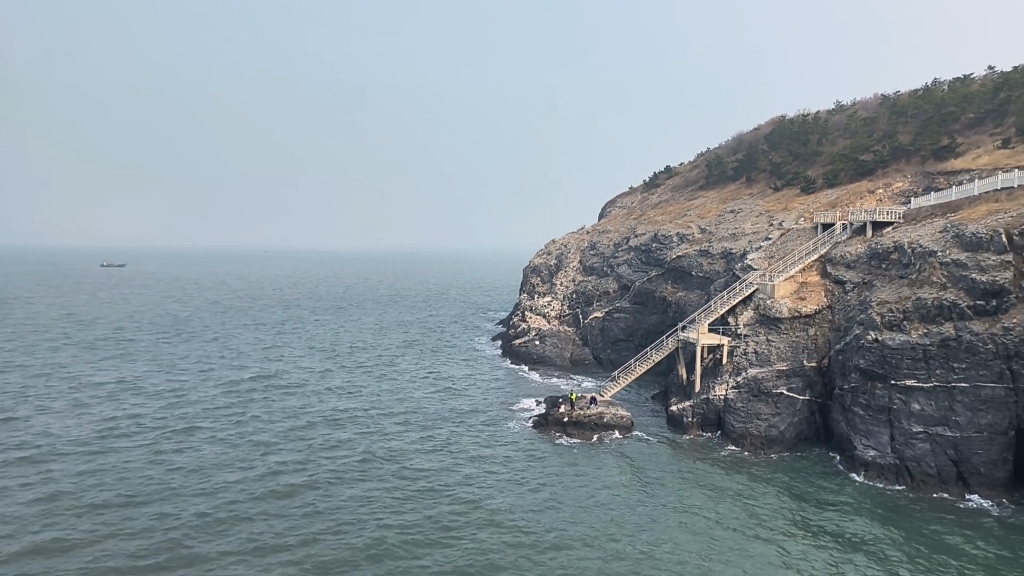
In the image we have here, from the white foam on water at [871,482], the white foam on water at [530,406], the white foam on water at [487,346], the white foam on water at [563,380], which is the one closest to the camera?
the white foam on water at [871,482]

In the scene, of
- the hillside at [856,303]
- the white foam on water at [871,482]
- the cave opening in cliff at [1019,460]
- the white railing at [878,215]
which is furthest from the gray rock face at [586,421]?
the white railing at [878,215]

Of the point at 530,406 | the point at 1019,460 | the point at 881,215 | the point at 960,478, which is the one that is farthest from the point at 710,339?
the point at 1019,460

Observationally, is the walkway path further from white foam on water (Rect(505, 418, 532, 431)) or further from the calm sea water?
white foam on water (Rect(505, 418, 532, 431))

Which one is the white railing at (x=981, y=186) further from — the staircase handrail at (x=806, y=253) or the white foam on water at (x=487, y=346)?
the white foam on water at (x=487, y=346)

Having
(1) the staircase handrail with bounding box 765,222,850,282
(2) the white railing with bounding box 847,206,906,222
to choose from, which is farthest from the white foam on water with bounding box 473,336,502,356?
(2) the white railing with bounding box 847,206,906,222

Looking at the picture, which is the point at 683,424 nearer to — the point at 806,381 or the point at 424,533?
the point at 806,381

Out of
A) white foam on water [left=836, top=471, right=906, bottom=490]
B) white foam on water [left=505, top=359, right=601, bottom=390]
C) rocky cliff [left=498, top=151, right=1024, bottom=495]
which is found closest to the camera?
rocky cliff [left=498, top=151, right=1024, bottom=495]

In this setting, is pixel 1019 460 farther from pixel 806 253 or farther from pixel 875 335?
pixel 806 253
